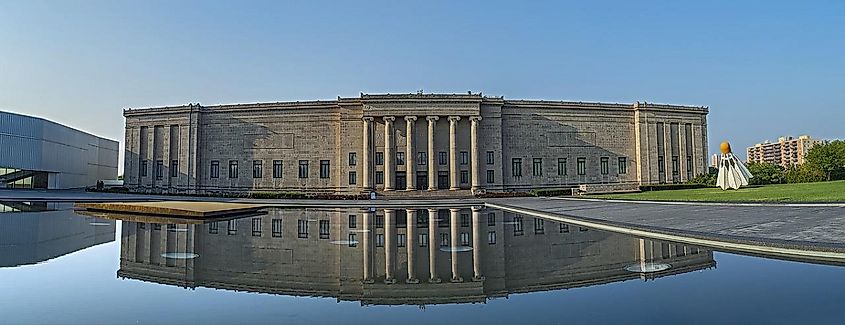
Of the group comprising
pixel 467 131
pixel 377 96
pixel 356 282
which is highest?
pixel 377 96

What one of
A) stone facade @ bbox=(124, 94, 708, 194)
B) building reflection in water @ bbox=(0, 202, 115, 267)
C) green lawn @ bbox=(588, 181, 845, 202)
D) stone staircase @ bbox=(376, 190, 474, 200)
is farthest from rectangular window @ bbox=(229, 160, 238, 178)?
green lawn @ bbox=(588, 181, 845, 202)

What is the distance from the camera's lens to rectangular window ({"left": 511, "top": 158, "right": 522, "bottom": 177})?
49031 millimetres

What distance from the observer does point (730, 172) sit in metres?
35.7

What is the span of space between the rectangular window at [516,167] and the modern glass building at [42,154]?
47.6 meters

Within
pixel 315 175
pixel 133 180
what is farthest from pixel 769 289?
pixel 133 180

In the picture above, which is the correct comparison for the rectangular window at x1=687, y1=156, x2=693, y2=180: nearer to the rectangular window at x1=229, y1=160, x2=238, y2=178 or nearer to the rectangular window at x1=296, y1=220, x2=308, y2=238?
the rectangular window at x1=229, y1=160, x2=238, y2=178

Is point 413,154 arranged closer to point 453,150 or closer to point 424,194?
point 453,150

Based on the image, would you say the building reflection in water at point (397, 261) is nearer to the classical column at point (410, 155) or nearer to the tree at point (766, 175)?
the classical column at point (410, 155)

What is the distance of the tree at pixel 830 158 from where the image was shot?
171 feet

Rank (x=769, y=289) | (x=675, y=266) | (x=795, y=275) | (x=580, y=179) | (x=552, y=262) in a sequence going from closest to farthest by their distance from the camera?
(x=769, y=289) < (x=795, y=275) < (x=675, y=266) < (x=552, y=262) < (x=580, y=179)

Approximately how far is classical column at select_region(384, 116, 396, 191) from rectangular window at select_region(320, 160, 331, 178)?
19.4ft

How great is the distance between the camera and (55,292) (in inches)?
229

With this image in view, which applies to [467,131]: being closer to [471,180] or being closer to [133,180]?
[471,180]

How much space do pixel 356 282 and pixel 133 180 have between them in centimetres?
5326
